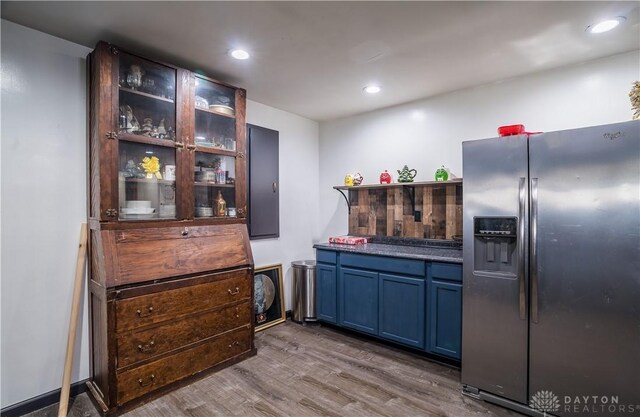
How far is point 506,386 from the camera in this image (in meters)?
2.12

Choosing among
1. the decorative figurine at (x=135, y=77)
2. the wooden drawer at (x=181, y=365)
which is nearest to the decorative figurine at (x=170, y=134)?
the decorative figurine at (x=135, y=77)

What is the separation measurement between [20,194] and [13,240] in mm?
298

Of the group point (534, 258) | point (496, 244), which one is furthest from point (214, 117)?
point (534, 258)

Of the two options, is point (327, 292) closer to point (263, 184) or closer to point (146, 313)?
point (263, 184)

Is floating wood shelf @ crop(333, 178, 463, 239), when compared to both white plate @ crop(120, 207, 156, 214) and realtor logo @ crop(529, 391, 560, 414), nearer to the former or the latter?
realtor logo @ crop(529, 391, 560, 414)

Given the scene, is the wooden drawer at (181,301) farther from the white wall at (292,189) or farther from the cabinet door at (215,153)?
the white wall at (292,189)

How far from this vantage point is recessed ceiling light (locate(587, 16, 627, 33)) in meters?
1.93

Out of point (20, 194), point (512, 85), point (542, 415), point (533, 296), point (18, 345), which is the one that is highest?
point (512, 85)

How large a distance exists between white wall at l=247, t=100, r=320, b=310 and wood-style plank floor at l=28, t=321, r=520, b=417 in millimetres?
1079

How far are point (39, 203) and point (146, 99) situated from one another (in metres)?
1.01

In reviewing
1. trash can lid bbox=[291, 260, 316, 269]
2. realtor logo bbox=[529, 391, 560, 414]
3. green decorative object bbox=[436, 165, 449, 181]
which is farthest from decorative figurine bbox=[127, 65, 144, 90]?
realtor logo bbox=[529, 391, 560, 414]

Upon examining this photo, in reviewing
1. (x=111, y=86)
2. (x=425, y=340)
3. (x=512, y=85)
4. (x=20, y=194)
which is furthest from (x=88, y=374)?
(x=512, y=85)

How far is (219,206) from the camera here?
2766 millimetres

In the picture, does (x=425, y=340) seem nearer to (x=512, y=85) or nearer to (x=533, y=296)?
(x=533, y=296)
